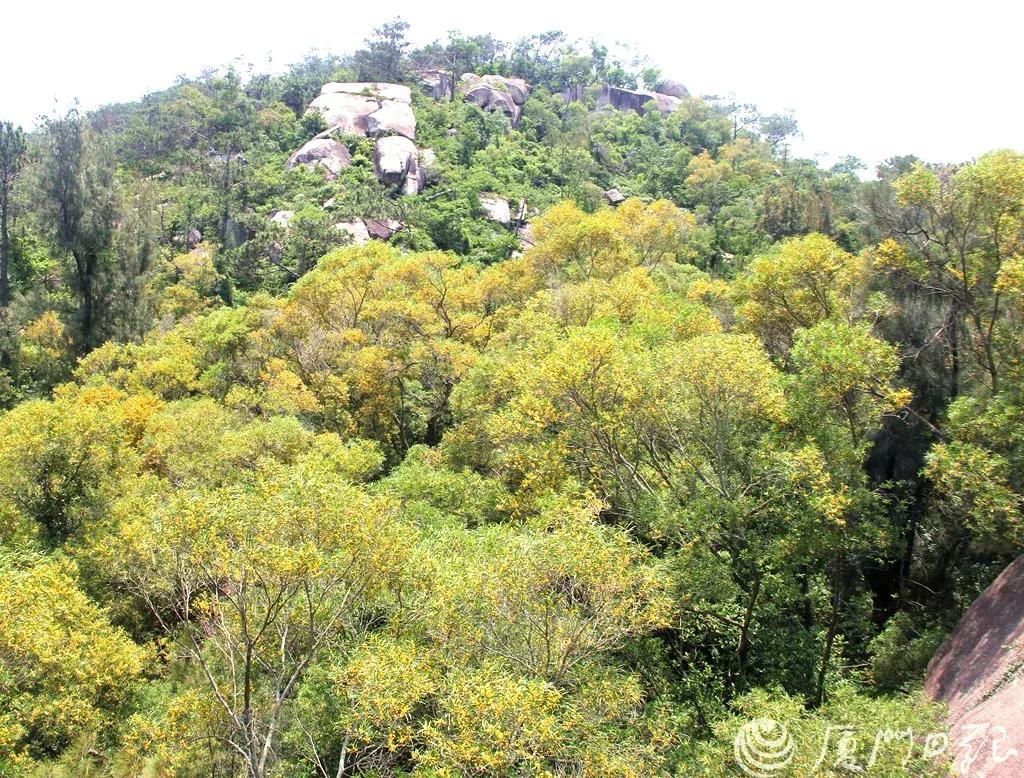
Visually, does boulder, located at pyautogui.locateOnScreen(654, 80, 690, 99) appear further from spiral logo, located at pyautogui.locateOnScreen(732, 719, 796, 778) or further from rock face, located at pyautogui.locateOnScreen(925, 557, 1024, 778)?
spiral logo, located at pyautogui.locateOnScreen(732, 719, 796, 778)

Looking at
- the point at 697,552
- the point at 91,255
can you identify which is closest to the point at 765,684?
the point at 697,552

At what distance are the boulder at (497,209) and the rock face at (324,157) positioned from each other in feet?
39.0

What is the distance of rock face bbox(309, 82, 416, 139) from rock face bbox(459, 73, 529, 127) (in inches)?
304

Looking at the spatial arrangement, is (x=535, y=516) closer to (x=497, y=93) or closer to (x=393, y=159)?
(x=393, y=159)

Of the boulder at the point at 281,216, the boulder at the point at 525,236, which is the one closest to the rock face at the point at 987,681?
the boulder at the point at 525,236

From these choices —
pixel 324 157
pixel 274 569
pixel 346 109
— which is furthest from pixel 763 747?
pixel 346 109

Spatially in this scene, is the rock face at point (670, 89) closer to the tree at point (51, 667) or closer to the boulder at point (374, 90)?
the boulder at point (374, 90)

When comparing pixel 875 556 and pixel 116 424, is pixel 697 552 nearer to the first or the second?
pixel 875 556

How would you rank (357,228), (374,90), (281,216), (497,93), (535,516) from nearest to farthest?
(535,516) < (357,228) < (281,216) < (374,90) < (497,93)

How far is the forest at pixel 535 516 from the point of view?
312 inches

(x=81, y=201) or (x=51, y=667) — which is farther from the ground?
(x=81, y=201)

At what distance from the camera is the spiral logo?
6.16 meters

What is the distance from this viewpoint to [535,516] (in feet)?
41.9

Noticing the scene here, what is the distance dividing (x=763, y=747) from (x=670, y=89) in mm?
89650
